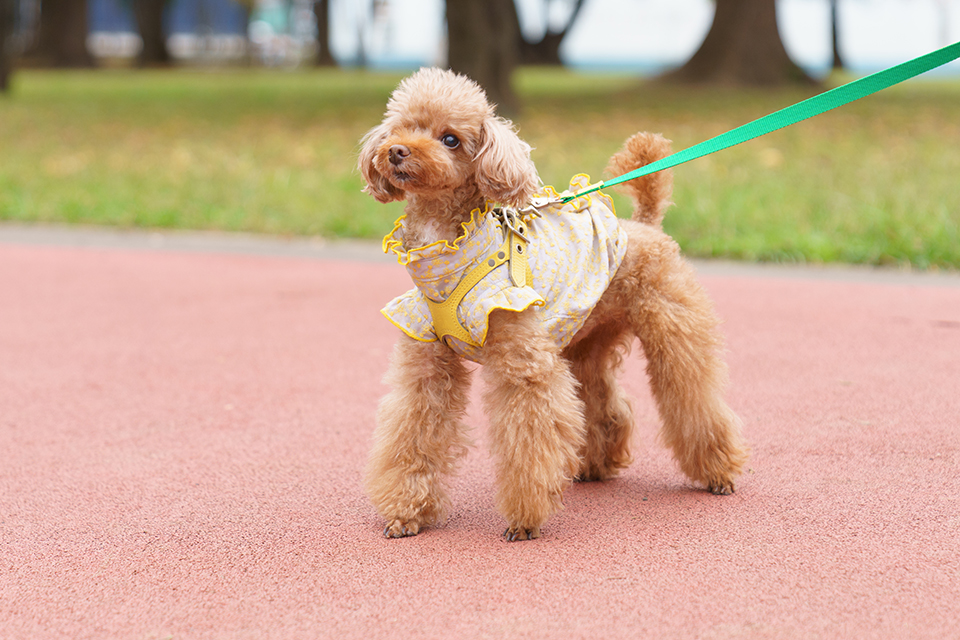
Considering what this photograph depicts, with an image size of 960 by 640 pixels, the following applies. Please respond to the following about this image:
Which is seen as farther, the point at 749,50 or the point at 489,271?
the point at 749,50

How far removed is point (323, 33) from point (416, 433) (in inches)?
1809

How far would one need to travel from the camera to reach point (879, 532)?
3.27 m

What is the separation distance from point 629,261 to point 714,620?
1238mm

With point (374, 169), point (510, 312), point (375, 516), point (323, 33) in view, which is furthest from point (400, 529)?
point (323, 33)

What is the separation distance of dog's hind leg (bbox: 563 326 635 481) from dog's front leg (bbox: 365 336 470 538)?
1.85 feet

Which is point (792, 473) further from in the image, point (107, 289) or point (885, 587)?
point (107, 289)

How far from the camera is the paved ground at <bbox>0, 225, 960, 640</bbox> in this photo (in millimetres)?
2795

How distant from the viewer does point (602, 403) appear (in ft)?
12.6

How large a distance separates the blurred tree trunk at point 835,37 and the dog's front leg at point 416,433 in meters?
40.9

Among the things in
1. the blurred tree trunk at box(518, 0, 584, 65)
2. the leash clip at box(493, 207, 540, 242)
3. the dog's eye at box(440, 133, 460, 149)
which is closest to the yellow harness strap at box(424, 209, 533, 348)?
the leash clip at box(493, 207, 540, 242)

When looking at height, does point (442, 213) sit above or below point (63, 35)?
below

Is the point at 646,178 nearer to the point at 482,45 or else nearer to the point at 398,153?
the point at 398,153

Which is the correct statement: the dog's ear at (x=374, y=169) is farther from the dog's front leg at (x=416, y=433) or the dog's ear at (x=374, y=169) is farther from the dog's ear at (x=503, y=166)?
the dog's front leg at (x=416, y=433)

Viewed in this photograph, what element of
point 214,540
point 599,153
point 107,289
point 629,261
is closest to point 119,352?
point 107,289
